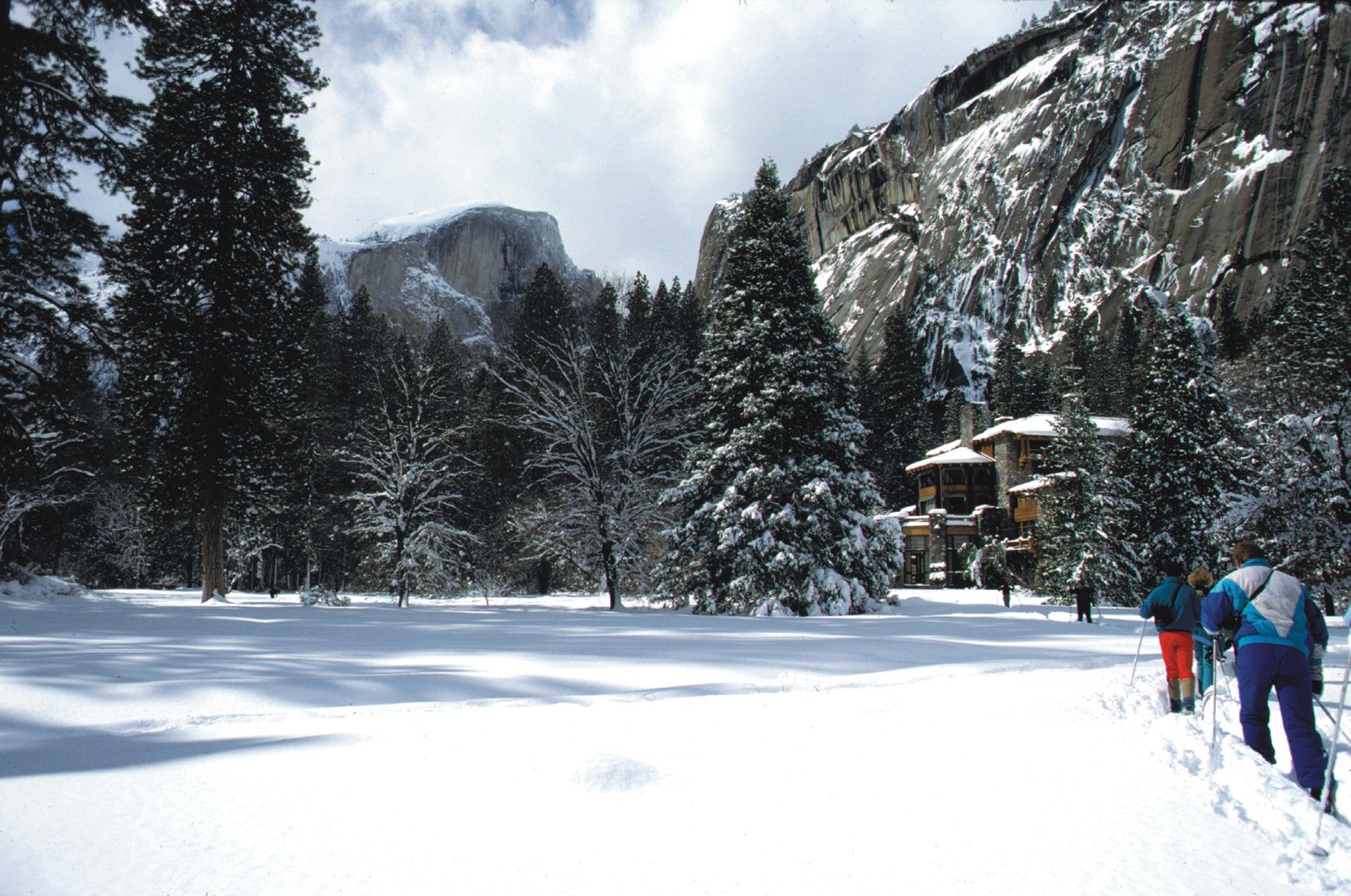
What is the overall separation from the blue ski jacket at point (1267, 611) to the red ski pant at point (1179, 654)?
2.17m

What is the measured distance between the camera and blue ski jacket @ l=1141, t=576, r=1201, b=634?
8.59m

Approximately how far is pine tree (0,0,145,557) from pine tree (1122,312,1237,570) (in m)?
35.2

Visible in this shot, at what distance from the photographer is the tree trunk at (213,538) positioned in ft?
63.0

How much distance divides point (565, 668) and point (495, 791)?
373 cm

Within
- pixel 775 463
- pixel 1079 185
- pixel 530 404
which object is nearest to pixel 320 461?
pixel 530 404

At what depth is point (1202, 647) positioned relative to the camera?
30.0ft

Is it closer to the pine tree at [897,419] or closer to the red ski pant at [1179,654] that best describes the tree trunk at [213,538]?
the red ski pant at [1179,654]

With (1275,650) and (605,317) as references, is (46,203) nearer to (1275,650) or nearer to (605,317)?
(1275,650)

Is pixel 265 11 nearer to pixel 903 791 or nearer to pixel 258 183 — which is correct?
pixel 258 183

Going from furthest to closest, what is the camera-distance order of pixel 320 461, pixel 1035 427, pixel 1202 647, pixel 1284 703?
pixel 1035 427
pixel 320 461
pixel 1202 647
pixel 1284 703

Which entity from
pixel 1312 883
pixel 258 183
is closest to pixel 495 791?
pixel 1312 883

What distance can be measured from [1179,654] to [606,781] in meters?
6.96

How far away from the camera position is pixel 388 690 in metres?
7.15

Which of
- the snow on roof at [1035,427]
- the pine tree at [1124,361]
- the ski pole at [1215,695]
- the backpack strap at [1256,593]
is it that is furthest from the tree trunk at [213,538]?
the pine tree at [1124,361]
